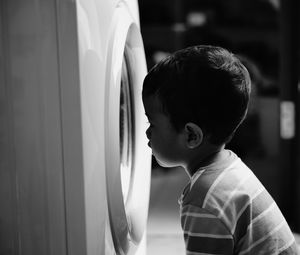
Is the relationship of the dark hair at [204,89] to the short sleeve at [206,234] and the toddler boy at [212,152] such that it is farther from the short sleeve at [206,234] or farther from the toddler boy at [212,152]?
the short sleeve at [206,234]

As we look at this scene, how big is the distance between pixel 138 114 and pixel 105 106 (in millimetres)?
510

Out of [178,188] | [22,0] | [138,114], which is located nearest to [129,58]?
[138,114]

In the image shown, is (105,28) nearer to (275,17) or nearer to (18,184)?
(18,184)

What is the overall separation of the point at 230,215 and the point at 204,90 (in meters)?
0.24

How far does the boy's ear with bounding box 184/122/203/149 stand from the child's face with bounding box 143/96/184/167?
16mm

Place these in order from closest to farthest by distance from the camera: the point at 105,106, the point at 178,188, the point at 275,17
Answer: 1. the point at 105,106
2. the point at 178,188
3. the point at 275,17

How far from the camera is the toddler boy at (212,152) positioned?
0.89 meters

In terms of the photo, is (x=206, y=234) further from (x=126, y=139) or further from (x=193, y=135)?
(x=126, y=139)

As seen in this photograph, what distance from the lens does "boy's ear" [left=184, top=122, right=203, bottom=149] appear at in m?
0.94

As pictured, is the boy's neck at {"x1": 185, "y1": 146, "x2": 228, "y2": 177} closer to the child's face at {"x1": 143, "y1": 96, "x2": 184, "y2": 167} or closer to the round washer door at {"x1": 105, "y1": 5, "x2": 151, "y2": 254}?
the child's face at {"x1": 143, "y1": 96, "x2": 184, "y2": 167}

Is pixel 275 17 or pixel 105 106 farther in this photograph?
pixel 275 17

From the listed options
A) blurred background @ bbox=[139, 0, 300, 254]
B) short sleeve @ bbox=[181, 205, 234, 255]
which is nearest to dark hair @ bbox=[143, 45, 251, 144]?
short sleeve @ bbox=[181, 205, 234, 255]

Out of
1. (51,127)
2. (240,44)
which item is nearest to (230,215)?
(51,127)

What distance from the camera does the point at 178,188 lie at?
14.8 ft
